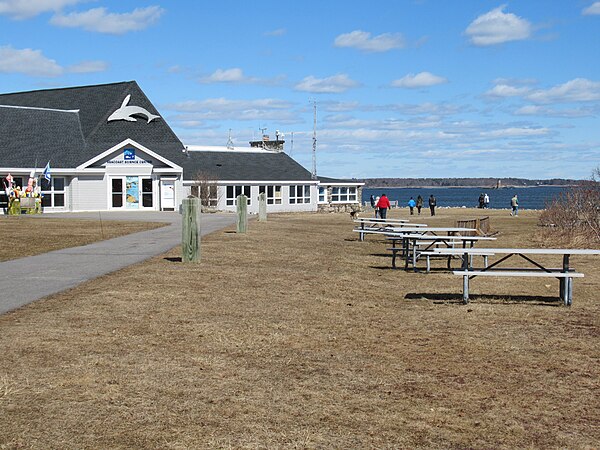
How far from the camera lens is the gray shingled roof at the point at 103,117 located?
5016 cm

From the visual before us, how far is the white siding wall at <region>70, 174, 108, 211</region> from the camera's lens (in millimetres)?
46000

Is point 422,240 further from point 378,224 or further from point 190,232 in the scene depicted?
A: point 378,224

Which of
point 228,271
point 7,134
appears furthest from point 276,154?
point 228,271

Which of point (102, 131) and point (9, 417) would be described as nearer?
point (9, 417)

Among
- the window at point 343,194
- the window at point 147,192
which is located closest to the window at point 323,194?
the window at point 343,194

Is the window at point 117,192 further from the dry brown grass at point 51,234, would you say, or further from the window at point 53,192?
the dry brown grass at point 51,234

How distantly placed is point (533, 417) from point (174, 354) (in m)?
3.58

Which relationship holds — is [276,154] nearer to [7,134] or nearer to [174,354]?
[7,134]

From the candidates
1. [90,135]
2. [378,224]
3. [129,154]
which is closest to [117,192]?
[129,154]

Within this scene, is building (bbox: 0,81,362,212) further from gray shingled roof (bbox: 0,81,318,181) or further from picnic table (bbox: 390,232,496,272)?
picnic table (bbox: 390,232,496,272)

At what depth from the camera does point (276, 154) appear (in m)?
65.5

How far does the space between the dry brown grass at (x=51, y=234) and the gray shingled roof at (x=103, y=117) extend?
19.2 m

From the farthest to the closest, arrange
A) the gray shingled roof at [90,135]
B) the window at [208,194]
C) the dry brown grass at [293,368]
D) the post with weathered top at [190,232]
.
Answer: the window at [208,194] → the gray shingled roof at [90,135] → the post with weathered top at [190,232] → the dry brown grass at [293,368]

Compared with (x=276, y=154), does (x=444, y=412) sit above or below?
below
